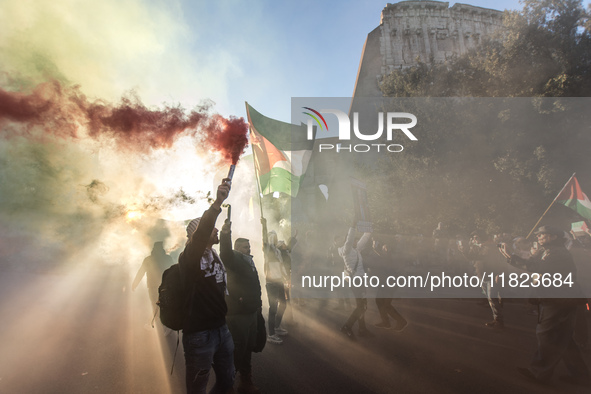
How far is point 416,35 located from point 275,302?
28619mm

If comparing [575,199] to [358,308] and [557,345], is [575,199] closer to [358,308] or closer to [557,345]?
[557,345]

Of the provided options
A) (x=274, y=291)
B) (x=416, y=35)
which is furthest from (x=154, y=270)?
(x=416, y=35)

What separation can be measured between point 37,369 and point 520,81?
17002mm

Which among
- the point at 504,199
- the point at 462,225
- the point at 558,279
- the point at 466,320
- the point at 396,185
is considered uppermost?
the point at 396,185

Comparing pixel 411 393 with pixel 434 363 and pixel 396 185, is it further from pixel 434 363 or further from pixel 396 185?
pixel 396 185

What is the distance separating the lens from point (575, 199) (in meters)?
9.28

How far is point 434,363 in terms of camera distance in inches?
192

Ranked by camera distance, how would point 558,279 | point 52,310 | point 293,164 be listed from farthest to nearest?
1. point 293,164
2. point 52,310
3. point 558,279

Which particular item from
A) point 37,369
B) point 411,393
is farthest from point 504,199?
point 37,369

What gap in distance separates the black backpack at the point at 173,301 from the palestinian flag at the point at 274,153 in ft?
19.7

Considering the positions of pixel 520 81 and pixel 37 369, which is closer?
pixel 37 369

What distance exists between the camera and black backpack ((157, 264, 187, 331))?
8.50 feet

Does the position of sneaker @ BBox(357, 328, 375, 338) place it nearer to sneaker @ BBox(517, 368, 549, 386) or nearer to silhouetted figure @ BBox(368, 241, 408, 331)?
silhouetted figure @ BBox(368, 241, 408, 331)

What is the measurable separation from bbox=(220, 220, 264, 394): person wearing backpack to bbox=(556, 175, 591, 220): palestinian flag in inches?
362
